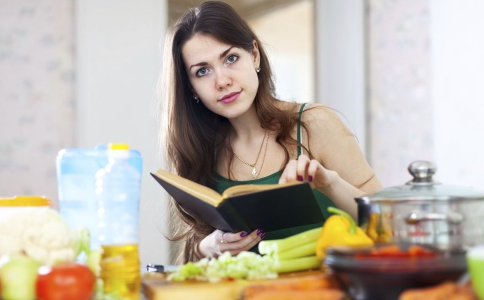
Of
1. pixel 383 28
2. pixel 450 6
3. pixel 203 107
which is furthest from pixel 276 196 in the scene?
pixel 383 28

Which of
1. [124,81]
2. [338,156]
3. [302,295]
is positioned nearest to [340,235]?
[302,295]

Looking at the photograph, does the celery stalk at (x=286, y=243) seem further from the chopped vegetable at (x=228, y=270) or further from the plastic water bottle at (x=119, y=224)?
the plastic water bottle at (x=119, y=224)

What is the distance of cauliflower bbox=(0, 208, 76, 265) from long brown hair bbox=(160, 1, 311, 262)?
0.90m

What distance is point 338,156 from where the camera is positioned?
2055mm

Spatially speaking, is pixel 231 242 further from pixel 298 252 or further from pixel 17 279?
pixel 17 279

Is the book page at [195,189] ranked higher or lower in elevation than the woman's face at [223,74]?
lower

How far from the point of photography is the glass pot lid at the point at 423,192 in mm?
1169

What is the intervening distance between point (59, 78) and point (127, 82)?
1.43 feet

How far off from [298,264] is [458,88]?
2753 millimetres

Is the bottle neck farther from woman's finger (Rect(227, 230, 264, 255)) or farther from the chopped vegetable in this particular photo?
woman's finger (Rect(227, 230, 264, 255))

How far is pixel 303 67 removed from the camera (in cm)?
621

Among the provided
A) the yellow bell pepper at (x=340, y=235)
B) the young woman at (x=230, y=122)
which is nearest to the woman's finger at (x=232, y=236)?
the young woman at (x=230, y=122)

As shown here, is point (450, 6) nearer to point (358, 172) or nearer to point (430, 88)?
point (430, 88)

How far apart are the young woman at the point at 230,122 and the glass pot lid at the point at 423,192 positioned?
0.61m
